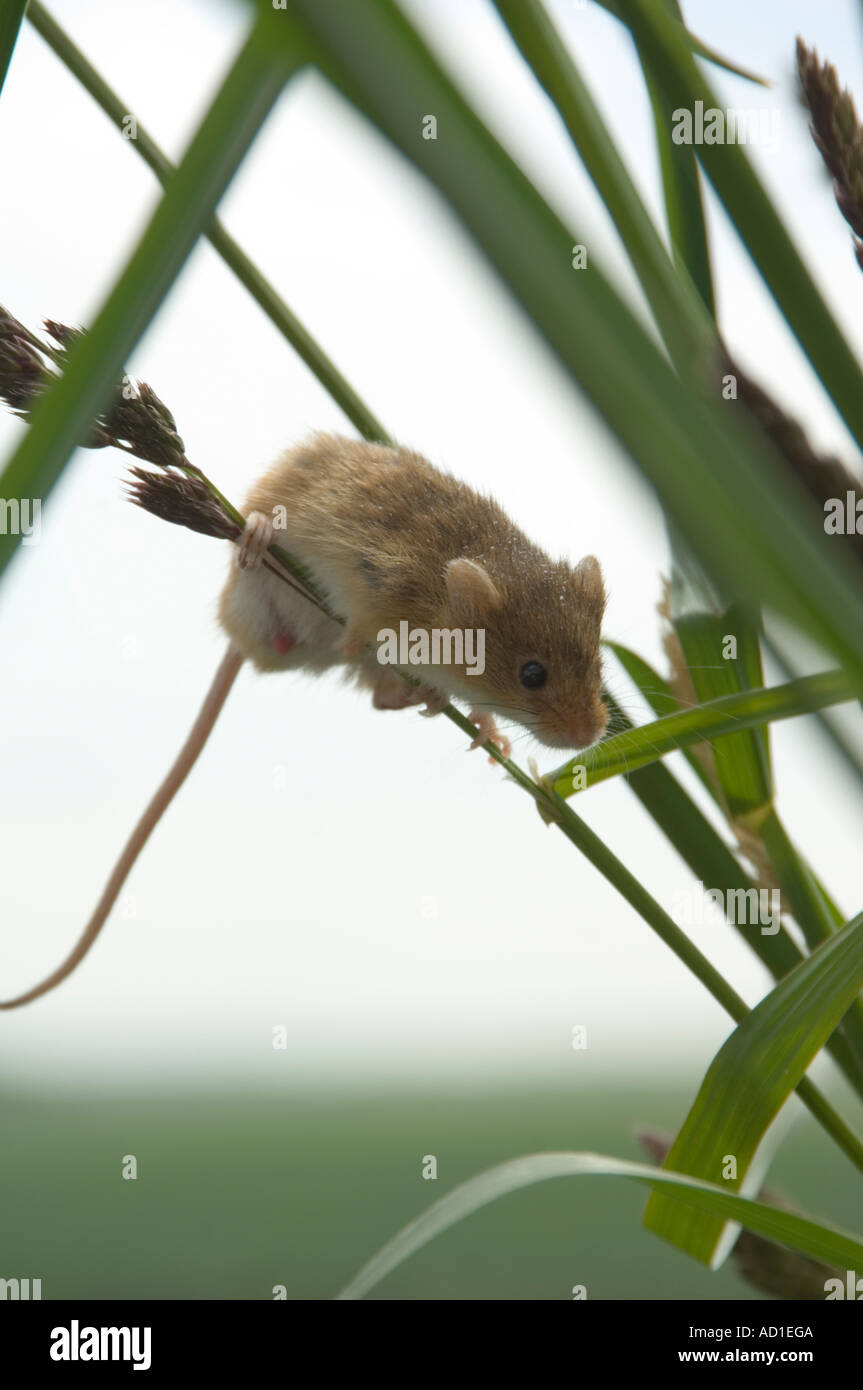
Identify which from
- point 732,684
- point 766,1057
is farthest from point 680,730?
point 766,1057

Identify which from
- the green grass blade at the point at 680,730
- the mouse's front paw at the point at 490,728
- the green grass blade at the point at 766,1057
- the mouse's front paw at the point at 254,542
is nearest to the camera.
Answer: the green grass blade at the point at 766,1057

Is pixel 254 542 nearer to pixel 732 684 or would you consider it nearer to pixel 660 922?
pixel 732 684

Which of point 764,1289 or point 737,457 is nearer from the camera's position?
point 737,457

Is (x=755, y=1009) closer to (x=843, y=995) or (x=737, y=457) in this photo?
(x=843, y=995)

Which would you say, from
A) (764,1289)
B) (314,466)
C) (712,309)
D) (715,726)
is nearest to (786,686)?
(715,726)

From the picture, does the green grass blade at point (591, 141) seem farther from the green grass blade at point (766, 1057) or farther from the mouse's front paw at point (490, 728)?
the mouse's front paw at point (490, 728)

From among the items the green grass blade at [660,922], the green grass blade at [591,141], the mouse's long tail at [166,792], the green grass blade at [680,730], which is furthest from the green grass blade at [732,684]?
the mouse's long tail at [166,792]

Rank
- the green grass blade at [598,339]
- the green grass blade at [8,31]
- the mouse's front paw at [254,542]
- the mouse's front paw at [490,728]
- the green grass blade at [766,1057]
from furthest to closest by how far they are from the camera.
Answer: the mouse's front paw at [490,728] → the mouse's front paw at [254,542] → the green grass blade at [766,1057] → the green grass blade at [8,31] → the green grass blade at [598,339]

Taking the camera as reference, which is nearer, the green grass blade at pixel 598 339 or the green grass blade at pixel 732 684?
the green grass blade at pixel 598 339
